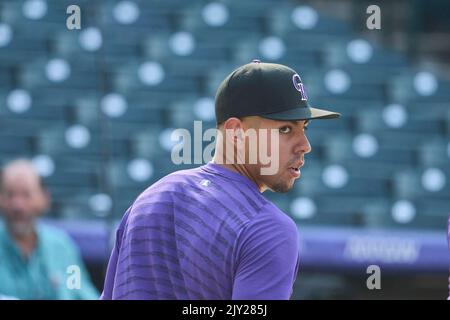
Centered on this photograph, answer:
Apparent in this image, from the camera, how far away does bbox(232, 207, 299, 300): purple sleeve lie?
73.8 inches

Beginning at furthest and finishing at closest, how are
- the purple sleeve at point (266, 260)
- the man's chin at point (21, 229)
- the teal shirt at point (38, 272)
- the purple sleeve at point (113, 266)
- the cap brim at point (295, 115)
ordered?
1. the man's chin at point (21, 229)
2. the teal shirt at point (38, 272)
3. the purple sleeve at point (113, 266)
4. the cap brim at point (295, 115)
5. the purple sleeve at point (266, 260)

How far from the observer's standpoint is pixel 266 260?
1.87 metres

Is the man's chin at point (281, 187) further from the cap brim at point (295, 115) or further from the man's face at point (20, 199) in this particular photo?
the man's face at point (20, 199)

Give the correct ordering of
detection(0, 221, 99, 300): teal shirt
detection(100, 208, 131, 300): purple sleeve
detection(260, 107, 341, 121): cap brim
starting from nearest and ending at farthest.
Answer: detection(260, 107, 341, 121): cap brim, detection(100, 208, 131, 300): purple sleeve, detection(0, 221, 99, 300): teal shirt

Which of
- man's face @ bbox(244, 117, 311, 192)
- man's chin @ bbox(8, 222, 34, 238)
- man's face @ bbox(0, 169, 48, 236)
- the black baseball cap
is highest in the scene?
the black baseball cap

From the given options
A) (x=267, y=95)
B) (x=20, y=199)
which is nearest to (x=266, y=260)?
(x=267, y=95)

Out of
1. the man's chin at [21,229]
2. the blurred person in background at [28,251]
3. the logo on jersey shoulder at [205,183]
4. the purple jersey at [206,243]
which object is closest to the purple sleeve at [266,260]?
the purple jersey at [206,243]

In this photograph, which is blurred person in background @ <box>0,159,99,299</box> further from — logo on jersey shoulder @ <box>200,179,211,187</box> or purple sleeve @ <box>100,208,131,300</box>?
logo on jersey shoulder @ <box>200,179,211,187</box>

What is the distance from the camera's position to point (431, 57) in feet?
24.8

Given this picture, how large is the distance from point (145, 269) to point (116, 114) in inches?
178

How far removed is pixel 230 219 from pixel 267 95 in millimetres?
260

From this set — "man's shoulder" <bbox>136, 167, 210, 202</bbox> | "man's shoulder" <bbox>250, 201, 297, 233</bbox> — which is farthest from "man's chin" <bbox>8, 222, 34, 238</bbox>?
"man's shoulder" <bbox>250, 201, 297, 233</bbox>

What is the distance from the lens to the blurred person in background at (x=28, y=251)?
12.4ft

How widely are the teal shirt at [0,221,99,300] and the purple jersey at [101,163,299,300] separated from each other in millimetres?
1660
